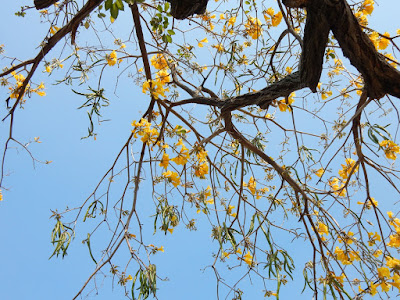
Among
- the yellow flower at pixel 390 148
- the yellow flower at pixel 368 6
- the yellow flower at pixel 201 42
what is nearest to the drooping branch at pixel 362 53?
the yellow flower at pixel 390 148

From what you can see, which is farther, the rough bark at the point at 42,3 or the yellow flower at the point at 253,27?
the yellow flower at the point at 253,27

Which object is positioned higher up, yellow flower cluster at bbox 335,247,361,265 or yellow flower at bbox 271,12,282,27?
yellow flower at bbox 271,12,282,27

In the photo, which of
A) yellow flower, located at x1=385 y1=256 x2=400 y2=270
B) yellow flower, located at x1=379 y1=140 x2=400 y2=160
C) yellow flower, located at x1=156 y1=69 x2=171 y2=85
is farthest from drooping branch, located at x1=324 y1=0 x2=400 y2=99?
yellow flower, located at x1=156 y1=69 x2=171 y2=85

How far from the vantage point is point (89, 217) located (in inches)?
77.8

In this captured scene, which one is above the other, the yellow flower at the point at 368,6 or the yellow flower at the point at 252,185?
the yellow flower at the point at 368,6

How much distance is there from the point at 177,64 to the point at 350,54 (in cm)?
104

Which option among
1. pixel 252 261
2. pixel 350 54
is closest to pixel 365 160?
pixel 350 54

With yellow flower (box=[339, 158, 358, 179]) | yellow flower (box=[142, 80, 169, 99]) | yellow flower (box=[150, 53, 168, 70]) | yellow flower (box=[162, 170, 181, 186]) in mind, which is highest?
yellow flower (box=[150, 53, 168, 70])

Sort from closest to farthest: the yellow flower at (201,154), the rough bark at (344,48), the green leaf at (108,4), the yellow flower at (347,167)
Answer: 1. the green leaf at (108,4)
2. the rough bark at (344,48)
3. the yellow flower at (201,154)
4. the yellow flower at (347,167)

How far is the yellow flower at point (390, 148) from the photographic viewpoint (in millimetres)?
1715

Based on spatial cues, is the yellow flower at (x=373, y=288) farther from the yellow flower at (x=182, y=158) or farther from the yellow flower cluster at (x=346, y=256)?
the yellow flower at (x=182, y=158)

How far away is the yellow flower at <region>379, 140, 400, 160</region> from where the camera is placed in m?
1.71

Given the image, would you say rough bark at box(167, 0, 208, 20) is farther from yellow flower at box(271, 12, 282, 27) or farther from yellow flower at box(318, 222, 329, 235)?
yellow flower at box(318, 222, 329, 235)

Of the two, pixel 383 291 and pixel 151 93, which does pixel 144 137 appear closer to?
pixel 151 93
